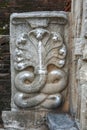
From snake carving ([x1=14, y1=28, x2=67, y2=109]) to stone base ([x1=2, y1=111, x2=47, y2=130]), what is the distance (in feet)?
0.53

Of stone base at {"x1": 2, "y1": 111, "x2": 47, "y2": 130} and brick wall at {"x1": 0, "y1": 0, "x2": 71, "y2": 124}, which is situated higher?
brick wall at {"x1": 0, "y1": 0, "x2": 71, "y2": 124}

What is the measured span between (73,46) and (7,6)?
348 centimetres

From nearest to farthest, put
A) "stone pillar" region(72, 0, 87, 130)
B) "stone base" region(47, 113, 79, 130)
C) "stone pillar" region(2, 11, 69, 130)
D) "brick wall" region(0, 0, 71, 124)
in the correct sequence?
"stone pillar" region(72, 0, 87, 130)
"stone base" region(47, 113, 79, 130)
"stone pillar" region(2, 11, 69, 130)
"brick wall" region(0, 0, 71, 124)

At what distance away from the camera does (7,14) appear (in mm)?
6223

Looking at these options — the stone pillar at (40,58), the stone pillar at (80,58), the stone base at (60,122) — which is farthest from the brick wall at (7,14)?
the stone pillar at (80,58)

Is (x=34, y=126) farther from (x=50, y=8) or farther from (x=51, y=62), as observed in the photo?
(x=50, y=8)

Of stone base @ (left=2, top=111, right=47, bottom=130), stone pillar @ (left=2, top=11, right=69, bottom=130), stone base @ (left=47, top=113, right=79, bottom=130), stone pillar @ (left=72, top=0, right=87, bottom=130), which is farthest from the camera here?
stone base @ (left=2, top=111, right=47, bottom=130)

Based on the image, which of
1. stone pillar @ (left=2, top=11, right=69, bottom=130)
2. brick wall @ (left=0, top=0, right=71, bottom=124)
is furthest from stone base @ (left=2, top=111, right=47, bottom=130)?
brick wall @ (left=0, top=0, right=71, bottom=124)

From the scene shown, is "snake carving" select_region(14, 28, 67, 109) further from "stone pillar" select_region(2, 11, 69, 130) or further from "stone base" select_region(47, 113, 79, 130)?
"stone base" select_region(47, 113, 79, 130)

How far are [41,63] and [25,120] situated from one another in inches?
20.9

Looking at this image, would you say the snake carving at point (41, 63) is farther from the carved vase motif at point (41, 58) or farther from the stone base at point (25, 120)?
the stone base at point (25, 120)

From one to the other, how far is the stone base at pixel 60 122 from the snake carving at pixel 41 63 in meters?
0.13

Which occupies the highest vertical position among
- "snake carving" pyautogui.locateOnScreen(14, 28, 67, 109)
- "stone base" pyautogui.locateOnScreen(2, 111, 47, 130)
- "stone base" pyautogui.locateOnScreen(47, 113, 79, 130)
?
"snake carving" pyautogui.locateOnScreen(14, 28, 67, 109)

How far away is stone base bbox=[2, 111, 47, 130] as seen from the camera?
3289 millimetres
